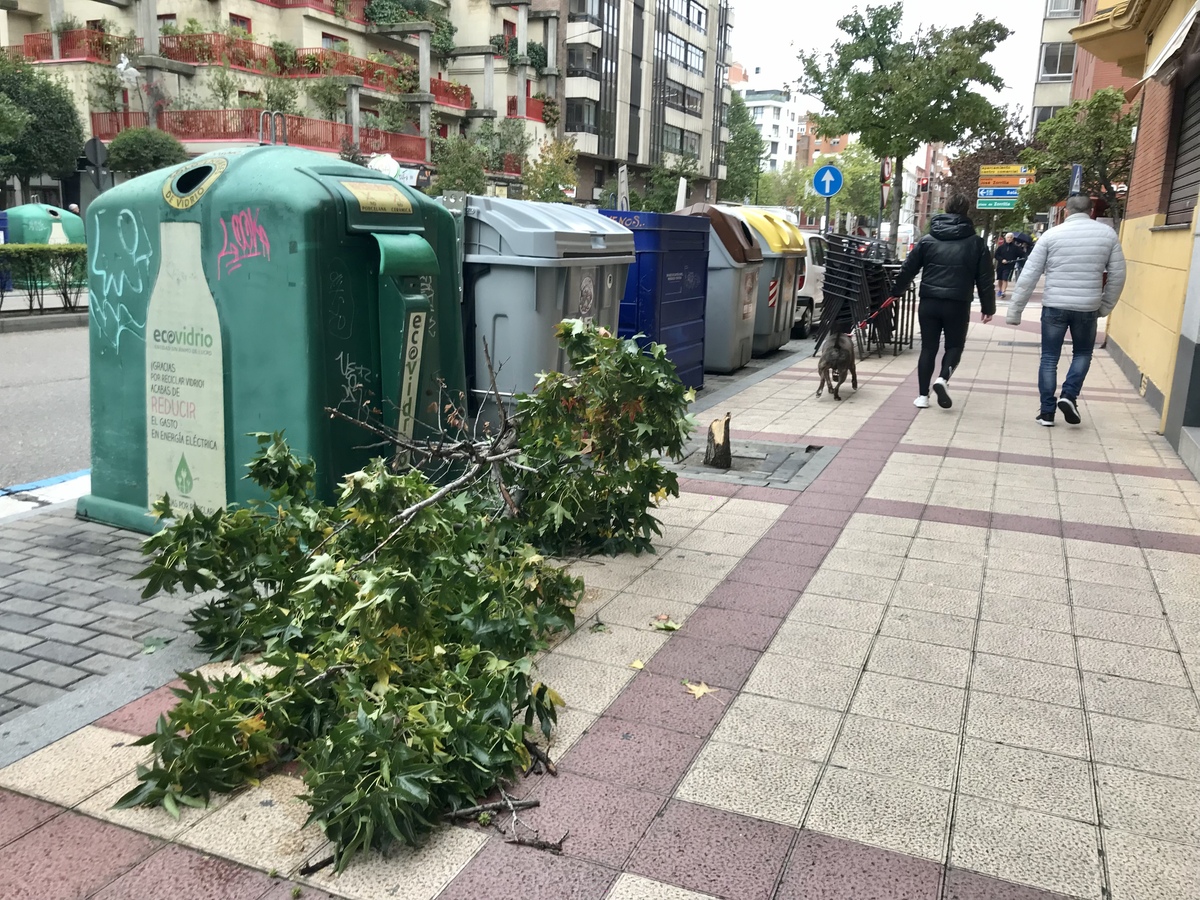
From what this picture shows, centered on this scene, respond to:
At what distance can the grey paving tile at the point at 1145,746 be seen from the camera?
122 inches

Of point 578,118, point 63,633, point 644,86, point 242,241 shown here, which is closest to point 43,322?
point 242,241

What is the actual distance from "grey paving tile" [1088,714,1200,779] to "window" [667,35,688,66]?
6354 cm

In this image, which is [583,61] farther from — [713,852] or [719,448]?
[713,852]

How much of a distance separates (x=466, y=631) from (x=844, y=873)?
1.42m

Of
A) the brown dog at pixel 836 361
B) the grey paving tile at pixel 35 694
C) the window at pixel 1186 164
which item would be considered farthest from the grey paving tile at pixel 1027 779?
the window at pixel 1186 164

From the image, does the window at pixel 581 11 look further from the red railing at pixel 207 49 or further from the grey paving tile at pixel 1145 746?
the grey paving tile at pixel 1145 746

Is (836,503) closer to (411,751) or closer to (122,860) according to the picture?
(411,751)

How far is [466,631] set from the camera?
3.36 m

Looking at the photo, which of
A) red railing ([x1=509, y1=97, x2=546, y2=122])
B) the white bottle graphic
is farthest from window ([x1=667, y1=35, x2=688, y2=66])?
the white bottle graphic

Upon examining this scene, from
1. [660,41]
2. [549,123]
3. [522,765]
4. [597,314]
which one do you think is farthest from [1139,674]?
[660,41]

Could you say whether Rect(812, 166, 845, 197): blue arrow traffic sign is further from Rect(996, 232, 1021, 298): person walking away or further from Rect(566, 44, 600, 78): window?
Rect(566, 44, 600, 78): window

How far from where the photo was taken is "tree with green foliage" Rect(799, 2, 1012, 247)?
2473 cm

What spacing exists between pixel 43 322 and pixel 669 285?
11699 millimetres

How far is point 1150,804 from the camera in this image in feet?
9.44
